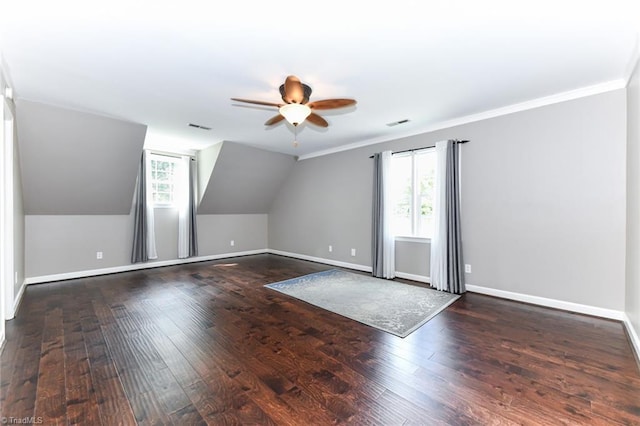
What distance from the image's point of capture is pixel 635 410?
1647 millimetres

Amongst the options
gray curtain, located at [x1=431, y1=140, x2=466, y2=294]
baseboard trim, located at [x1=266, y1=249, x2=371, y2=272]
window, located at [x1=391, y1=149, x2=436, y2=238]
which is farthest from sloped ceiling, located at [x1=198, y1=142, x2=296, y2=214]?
gray curtain, located at [x1=431, y1=140, x2=466, y2=294]

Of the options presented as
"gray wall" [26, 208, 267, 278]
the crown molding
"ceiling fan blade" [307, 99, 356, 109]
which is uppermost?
the crown molding

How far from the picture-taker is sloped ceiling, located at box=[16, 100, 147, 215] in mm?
3656

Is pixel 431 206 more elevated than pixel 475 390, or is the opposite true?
pixel 431 206

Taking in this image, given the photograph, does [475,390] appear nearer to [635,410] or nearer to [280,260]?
[635,410]

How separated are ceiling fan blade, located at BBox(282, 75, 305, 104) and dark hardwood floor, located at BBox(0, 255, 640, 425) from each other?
2.22 meters

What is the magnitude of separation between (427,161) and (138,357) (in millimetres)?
4484

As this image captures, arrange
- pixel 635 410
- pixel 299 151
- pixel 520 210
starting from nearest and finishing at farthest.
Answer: pixel 635 410 → pixel 520 210 → pixel 299 151

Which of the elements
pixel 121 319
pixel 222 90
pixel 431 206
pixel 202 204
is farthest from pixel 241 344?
pixel 202 204

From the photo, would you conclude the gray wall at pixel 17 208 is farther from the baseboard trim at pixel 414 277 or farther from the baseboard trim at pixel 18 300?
the baseboard trim at pixel 414 277

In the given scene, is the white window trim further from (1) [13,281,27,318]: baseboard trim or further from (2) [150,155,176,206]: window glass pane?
(1) [13,281,27,318]: baseboard trim

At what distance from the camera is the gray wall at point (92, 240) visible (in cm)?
448

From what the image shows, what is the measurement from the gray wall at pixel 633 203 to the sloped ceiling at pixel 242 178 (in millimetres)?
5389

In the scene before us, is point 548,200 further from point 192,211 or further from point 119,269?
point 119,269
